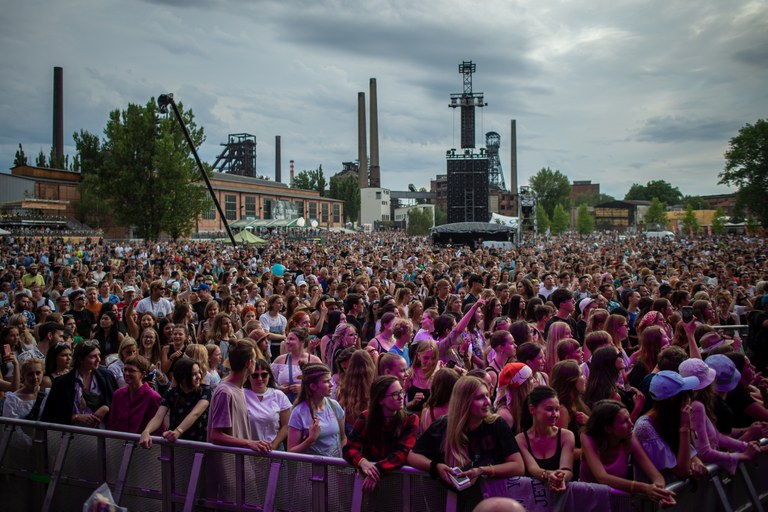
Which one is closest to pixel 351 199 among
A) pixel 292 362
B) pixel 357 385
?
pixel 292 362

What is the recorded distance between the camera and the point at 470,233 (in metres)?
50.4

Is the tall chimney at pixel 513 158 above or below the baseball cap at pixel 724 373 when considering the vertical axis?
above

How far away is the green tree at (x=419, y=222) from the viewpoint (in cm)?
9938

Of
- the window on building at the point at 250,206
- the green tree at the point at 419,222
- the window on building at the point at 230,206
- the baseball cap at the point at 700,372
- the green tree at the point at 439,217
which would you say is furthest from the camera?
the green tree at the point at 439,217

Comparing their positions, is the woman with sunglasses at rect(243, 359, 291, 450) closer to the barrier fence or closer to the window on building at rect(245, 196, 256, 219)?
the barrier fence

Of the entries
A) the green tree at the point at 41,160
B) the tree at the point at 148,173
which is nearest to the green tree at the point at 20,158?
the green tree at the point at 41,160

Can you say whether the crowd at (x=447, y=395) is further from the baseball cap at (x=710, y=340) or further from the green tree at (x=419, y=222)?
the green tree at (x=419, y=222)

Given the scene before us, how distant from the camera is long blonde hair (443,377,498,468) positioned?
130 inches

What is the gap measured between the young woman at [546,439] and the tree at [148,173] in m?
43.4

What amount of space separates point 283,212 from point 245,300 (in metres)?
68.0

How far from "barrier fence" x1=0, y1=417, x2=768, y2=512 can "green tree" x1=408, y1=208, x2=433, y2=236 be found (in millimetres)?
94839

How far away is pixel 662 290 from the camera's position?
34.8ft

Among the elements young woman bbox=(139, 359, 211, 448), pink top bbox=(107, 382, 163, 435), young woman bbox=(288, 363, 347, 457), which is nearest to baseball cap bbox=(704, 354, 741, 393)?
young woman bbox=(288, 363, 347, 457)

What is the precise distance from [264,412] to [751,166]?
2706 inches
